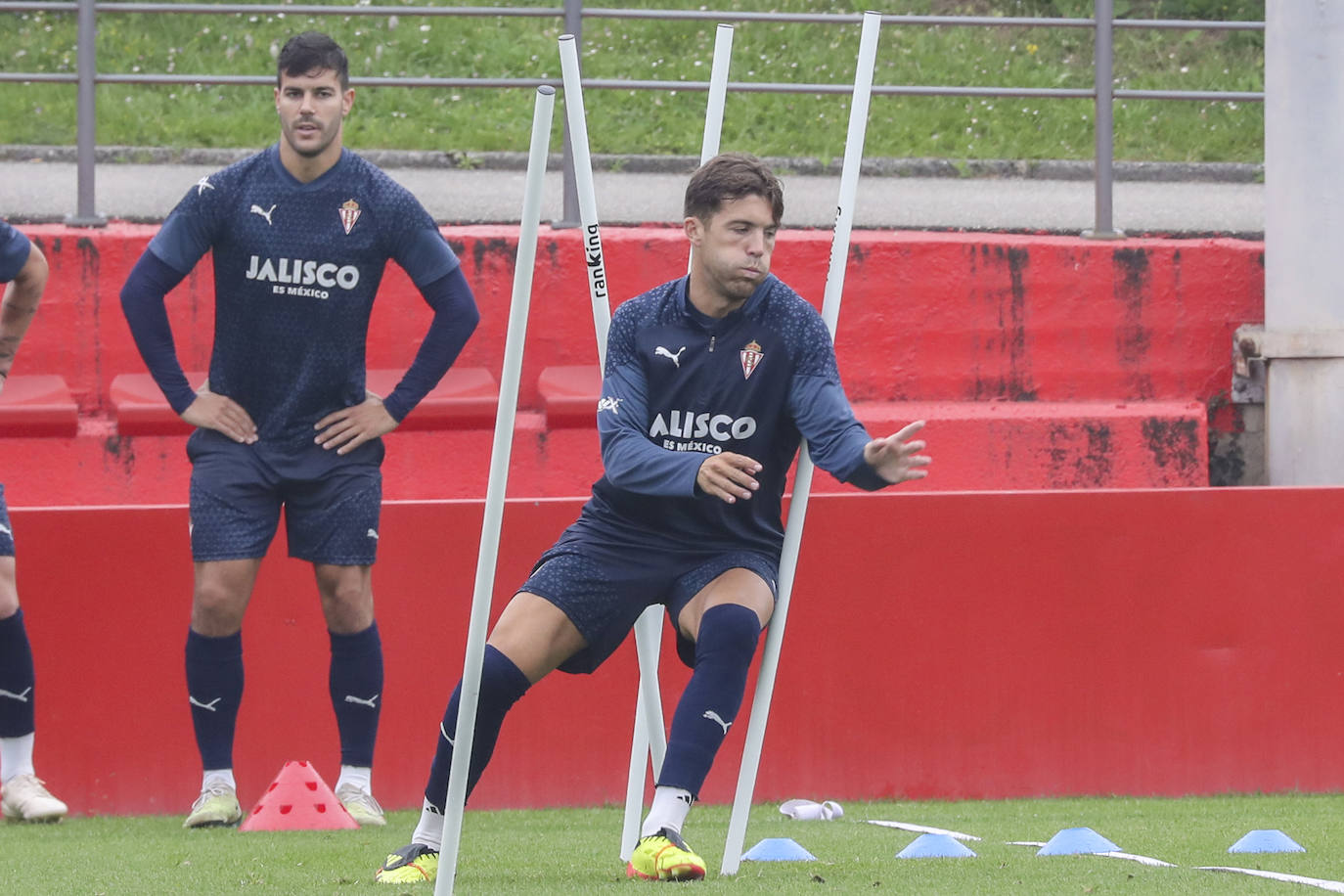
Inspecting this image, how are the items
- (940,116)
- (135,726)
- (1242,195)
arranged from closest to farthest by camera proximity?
(135,726)
(1242,195)
(940,116)

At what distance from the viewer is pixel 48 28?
531 inches

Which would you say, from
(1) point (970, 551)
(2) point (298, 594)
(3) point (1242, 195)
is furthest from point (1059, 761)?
(3) point (1242, 195)

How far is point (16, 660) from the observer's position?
580 cm

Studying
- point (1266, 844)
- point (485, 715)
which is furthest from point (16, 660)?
point (1266, 844)

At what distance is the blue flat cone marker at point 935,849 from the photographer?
4652 millimetres

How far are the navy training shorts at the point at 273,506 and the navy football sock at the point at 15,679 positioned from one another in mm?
570

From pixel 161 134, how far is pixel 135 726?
6.86 metres

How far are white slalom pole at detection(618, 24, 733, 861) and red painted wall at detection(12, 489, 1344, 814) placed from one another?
164cm

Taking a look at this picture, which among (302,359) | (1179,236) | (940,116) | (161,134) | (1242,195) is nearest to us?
(302,359)

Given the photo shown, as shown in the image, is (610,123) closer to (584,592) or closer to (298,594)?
(298,594)

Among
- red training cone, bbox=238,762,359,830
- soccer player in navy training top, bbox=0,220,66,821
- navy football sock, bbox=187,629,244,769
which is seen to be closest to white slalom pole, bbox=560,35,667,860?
red training cone, bbox=238,762,359,830

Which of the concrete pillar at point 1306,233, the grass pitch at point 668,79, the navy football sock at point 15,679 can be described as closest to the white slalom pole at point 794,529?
the navy football sock at point 15,679

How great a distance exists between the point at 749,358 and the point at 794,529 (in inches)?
16.1

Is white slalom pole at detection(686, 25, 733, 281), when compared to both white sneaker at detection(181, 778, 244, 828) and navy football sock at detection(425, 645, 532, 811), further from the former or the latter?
white sneaker at detection(181, 778, 244, 828)
